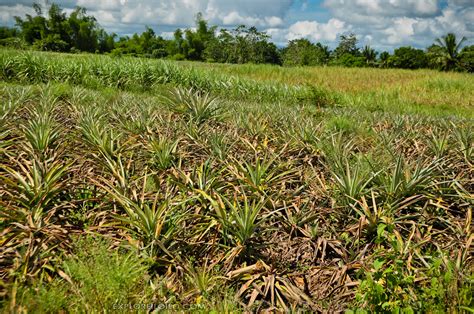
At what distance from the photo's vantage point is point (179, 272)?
230 cm

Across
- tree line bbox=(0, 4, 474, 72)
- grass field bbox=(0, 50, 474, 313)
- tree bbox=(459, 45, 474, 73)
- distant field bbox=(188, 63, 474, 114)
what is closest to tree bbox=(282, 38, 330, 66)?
tree line bbox=(0, 4, 474, 72)

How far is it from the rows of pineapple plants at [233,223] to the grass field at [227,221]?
12 mm

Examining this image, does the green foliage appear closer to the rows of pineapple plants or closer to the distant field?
the rows of pineapple plants

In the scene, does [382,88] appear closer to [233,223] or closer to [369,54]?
[233,223]

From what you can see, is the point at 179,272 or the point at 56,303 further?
the point at 179,272

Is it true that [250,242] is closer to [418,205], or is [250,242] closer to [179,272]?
[179,272]

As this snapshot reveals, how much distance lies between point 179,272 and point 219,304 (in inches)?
15.5

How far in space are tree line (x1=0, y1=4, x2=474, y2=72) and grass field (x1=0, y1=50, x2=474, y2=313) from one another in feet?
130

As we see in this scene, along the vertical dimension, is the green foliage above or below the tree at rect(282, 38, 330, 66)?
below

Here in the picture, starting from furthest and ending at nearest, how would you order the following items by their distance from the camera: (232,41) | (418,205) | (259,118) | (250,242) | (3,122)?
1. (232,41)
2. (259,118)
3. (3,122)
4. (418,205)
5. (250,242)

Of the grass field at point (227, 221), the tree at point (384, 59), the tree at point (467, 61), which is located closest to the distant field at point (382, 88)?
the grass field at point (227, 221)

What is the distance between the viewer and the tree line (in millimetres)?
41812

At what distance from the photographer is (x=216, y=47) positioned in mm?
47250

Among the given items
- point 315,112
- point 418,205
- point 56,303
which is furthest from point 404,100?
point 56,303
